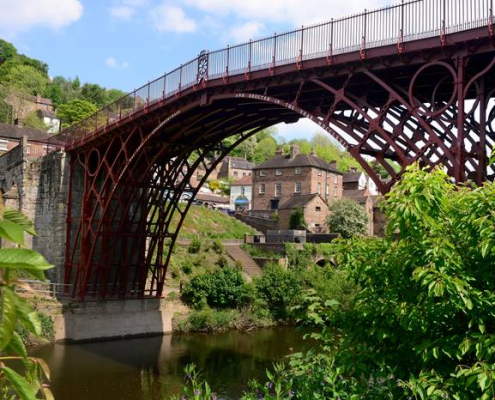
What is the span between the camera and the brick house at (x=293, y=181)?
61.7 metres

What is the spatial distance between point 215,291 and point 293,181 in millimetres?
31365

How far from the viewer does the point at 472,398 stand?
17.1 ft

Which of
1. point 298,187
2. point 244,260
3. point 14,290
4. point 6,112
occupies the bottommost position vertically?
point 244,260

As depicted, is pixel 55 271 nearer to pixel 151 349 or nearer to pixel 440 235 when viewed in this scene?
pixel 151 349

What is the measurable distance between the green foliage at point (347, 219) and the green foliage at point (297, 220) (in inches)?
119

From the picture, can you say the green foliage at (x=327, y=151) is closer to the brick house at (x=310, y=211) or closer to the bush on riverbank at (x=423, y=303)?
the brick house at (x=310, y=211)

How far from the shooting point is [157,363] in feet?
79.9

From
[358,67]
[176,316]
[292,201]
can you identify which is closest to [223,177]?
[292,201]

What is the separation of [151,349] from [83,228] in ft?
22.9

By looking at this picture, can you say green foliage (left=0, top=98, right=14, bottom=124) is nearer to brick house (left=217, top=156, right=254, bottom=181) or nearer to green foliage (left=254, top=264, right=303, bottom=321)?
brick house (left=217, top=156, right=254, bottom=181)

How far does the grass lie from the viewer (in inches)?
1971

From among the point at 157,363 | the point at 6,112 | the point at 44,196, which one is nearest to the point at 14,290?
the point at 157,363

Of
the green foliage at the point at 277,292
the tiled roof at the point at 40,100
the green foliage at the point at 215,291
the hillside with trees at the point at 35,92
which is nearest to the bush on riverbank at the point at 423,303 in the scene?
the green foliage at the point at 215,291

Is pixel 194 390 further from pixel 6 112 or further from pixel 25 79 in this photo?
pixel 25 79
